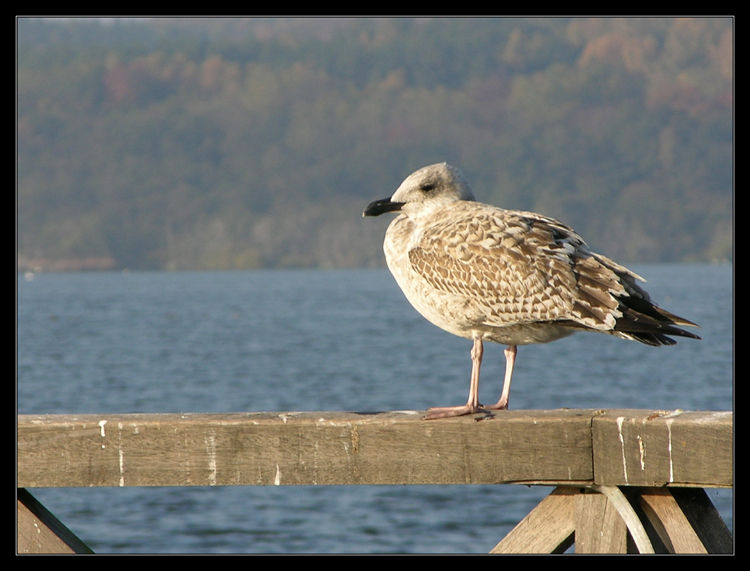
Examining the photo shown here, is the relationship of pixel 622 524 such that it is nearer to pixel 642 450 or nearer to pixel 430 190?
pixel 642 450

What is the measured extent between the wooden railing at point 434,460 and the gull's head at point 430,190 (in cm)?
243

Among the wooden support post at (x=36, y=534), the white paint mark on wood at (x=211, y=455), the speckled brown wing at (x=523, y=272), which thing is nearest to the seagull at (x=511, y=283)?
the speckled brown wing at (x=523, y=272)

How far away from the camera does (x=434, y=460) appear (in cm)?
452

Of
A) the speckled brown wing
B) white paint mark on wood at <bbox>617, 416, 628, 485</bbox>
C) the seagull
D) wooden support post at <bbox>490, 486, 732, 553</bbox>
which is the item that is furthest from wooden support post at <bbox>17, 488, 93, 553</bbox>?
the speckled brown wing

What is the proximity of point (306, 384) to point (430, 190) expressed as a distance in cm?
3661

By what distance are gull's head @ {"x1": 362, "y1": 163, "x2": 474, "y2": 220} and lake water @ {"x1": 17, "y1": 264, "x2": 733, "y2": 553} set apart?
8.94 feet

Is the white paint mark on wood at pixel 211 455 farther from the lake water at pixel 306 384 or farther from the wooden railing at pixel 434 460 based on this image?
the lake water at pixel 306 384

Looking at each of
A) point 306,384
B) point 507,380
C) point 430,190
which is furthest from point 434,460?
point 306,384

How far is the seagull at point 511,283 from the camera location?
18.9 ft

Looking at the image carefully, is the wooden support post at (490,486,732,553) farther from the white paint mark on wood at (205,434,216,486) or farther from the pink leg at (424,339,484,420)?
the white paint mark on wood at (205,434,216,486)

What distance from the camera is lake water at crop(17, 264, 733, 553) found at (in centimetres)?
1970

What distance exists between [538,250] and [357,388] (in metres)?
35.3

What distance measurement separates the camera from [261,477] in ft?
15.0

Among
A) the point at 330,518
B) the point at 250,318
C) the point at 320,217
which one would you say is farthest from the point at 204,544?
the point at 320,217
